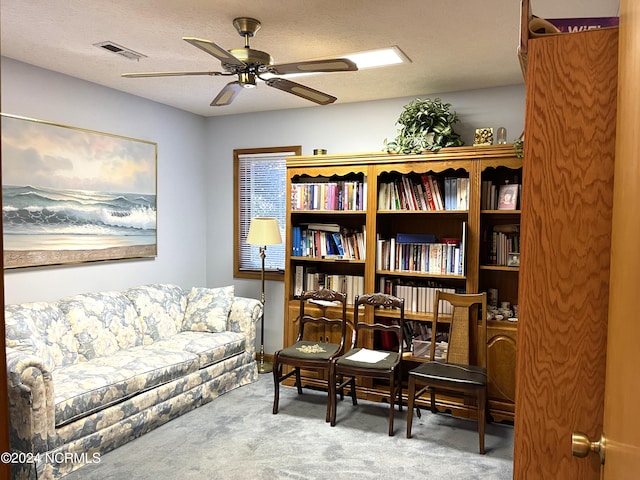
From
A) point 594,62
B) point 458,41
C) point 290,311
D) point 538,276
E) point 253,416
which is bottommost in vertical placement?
point 253,416

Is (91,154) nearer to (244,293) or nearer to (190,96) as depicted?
(190,96)

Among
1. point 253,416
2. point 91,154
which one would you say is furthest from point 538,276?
point 91,154

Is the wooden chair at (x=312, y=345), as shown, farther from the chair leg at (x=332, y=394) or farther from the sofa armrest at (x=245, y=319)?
the sofa armrest at (x=245, y=319)

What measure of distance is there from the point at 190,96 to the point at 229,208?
1.34 meters

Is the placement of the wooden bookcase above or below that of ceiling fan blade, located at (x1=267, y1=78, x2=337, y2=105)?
below

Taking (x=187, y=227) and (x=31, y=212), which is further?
(x=187, y=227)

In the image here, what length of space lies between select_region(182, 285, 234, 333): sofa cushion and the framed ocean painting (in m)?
0.66

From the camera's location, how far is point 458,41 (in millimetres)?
2998

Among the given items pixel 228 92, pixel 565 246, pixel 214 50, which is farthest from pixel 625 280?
pixel 228 92

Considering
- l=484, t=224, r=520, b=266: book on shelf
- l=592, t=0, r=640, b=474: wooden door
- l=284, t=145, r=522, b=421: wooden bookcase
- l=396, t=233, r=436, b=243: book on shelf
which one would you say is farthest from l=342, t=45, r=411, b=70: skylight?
l=592, t=0, r=640, b=474: wooden door

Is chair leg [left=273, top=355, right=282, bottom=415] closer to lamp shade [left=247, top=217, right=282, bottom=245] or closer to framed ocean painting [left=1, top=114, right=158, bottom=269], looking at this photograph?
lamp shade [left=247, top=217, right=282, bottom=245]

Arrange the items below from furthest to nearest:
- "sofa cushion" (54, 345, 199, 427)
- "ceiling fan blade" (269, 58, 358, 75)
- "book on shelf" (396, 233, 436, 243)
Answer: "book on shelf" (396, 233, 436, 243) → "sofa cushion" (54, 345, 199, 427) → "ceiling fan blade" (269, 58, 358, 75)

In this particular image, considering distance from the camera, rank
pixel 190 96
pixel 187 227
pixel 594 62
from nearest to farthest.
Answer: pixel 594 62
pixel 190 96
pixel 187 227

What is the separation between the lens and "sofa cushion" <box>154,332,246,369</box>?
12.8ft
